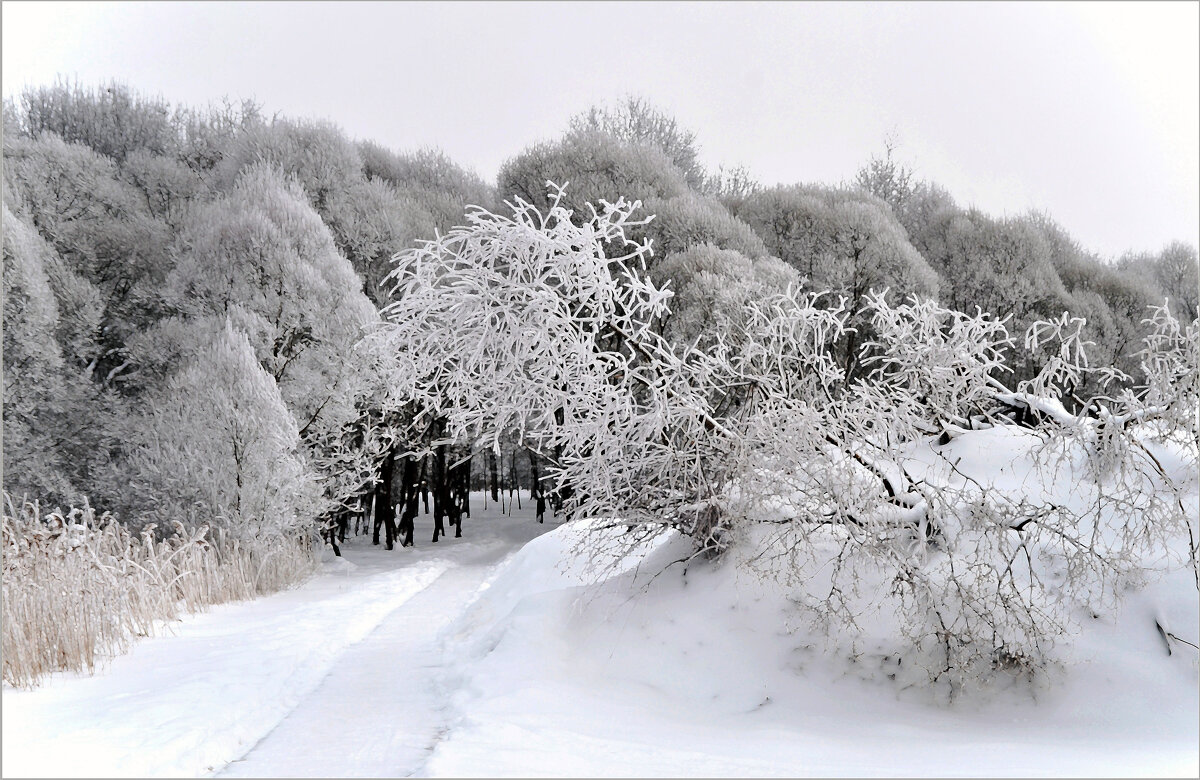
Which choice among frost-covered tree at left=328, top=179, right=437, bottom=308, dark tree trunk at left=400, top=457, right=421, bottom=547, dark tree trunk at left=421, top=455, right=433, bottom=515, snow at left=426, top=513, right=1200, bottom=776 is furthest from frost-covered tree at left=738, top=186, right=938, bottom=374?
snow at left=426, top=513, right=1200, bottom=776

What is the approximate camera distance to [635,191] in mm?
22953

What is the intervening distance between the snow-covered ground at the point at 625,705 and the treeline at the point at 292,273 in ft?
11.6

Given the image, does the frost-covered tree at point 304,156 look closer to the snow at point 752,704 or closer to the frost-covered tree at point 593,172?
the frost-covered tree at point 593,172

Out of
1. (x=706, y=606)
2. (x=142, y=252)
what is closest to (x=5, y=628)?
(x=706, y=606)

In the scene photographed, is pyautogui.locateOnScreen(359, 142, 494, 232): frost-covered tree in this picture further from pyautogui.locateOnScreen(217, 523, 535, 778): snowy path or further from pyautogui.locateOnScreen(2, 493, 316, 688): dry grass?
pyautogui.locateOnScreen(217, 523, 535, 778): snowy path

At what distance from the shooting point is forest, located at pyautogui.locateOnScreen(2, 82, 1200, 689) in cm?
557

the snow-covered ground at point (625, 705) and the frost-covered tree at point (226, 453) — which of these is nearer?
the snow-covered ground at point (625, 705)

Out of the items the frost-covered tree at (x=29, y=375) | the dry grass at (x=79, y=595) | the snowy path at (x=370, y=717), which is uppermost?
the frost-covered tree at (x=29, y=375)

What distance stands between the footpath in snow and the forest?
0.63m

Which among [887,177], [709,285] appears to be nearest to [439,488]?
[709,285]

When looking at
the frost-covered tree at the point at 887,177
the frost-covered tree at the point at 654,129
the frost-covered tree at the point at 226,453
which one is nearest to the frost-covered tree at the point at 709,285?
the frost-covered tree at the point at 226,453

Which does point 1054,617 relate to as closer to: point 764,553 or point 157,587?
point 764,553

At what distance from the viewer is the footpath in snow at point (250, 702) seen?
4.43 metres

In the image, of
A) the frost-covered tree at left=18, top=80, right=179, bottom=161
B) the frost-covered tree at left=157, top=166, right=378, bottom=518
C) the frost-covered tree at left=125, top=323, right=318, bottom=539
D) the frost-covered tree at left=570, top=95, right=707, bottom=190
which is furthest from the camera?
the frost-covered tree at left=570, top=95, right=707, bottom=190
